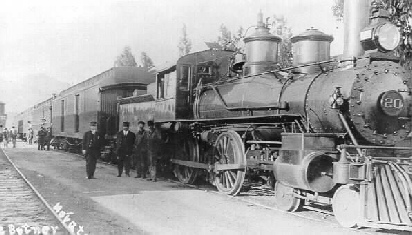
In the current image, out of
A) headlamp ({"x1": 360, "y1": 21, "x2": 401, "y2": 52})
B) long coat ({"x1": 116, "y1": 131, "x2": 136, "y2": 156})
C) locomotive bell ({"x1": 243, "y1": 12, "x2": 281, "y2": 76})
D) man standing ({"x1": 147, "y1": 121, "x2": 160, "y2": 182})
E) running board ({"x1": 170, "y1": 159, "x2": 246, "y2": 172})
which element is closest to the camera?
headlamp ({"x1": 360, "y1": 21, "x2": 401, "y2": 52})

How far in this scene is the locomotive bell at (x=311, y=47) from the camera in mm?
8172

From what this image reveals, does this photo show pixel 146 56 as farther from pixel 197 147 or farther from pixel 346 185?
pixel 346 185

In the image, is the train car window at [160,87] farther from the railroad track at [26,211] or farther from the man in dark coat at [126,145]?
the railroad track at [26,211]

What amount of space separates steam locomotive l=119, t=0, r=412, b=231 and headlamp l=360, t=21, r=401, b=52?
0.01m

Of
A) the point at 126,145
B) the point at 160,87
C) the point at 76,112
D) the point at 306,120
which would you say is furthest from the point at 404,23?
the point at 76,112

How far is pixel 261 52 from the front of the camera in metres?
9.10

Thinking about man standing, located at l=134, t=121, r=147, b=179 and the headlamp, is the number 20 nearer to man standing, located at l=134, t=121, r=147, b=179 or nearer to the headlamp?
the headlamp

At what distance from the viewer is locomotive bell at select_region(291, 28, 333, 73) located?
817 cm

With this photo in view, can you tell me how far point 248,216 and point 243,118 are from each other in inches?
81.0

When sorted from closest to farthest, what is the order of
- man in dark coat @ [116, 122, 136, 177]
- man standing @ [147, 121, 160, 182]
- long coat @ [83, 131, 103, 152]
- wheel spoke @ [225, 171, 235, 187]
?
wheel spoke @ [225, 171, 235, 187] < man standing @ [147, 121, 160, 182] < long coat @ [83, 131, 103, 152] < man in dark coat @ [116, 122, 136, 177]

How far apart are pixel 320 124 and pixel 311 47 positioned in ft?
6.28

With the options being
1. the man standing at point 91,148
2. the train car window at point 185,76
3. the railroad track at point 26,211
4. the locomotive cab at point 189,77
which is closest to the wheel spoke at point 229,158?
the locomotive cab at point 189,77

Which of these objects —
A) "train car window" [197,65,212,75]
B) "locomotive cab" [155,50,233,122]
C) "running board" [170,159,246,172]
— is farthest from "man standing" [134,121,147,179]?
"train car window" [197,65,212,75]

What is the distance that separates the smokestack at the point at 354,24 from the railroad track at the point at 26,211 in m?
4.61
